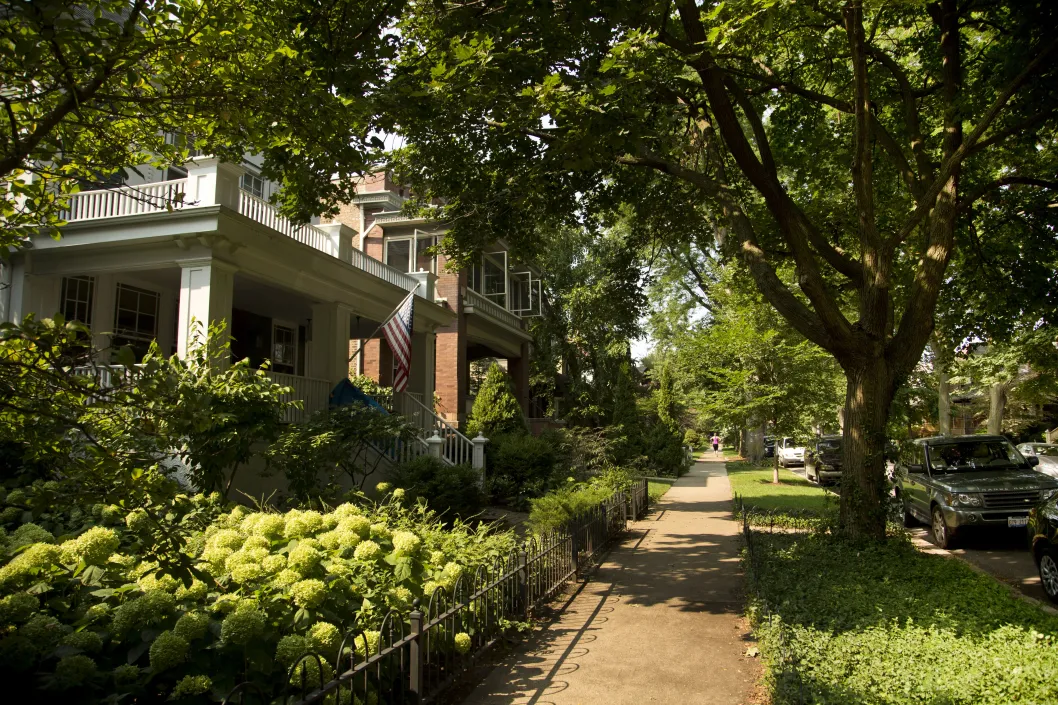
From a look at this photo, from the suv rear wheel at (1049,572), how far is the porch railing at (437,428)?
31.7ft

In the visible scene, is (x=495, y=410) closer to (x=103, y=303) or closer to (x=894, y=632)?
(x=103, y=303)

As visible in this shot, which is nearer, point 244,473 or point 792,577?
point 792,577

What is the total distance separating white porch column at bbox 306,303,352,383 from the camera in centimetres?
1498

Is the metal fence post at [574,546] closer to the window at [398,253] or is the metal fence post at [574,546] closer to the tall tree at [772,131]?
the tall tree at [772,131]

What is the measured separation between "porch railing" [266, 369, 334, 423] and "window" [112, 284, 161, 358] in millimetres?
2803

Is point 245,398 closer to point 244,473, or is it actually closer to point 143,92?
point 244,473

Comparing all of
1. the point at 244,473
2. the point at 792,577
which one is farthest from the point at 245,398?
the point at 792,577

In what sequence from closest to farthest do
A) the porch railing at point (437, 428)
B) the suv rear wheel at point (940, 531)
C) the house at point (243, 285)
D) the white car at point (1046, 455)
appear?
the house at point (243, 285) → the suv rear wheel at point (940, 531) → the porch railing at point (437, 428) → the white car at point (1046, 455)

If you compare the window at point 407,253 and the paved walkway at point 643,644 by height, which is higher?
the window at point 407,253

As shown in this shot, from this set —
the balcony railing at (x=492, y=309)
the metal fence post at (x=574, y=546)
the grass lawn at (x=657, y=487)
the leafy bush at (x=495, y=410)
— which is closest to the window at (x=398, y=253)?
the balcony railing at (x=492, y=309)

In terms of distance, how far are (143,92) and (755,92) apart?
8.93 metres

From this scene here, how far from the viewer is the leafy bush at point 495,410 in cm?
1995

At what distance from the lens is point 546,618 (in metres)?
7.53

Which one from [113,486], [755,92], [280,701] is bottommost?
[280,701]
